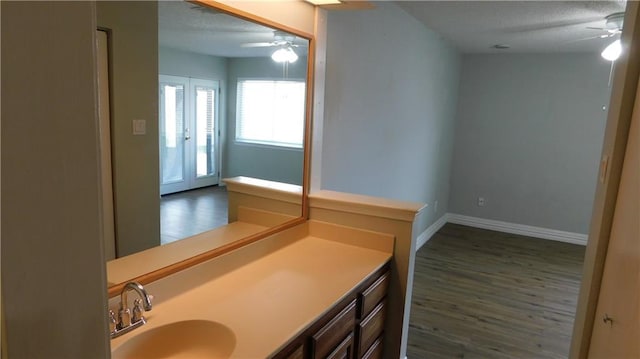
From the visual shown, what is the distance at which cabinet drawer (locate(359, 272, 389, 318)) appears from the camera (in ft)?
6.18

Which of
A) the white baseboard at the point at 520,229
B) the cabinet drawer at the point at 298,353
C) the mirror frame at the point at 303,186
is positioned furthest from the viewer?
the white baseboard at the point at 520,229

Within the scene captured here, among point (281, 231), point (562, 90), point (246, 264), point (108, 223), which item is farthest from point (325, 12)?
point (562, 90)

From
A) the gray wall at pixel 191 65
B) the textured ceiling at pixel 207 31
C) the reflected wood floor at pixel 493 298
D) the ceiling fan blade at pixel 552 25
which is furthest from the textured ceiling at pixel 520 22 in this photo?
the reflected wood floor at pixel 493 298

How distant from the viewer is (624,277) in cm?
127

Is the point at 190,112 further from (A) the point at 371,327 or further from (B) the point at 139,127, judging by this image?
(A) the point at 371,327

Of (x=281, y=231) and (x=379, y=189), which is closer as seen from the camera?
(x=281, y=231)

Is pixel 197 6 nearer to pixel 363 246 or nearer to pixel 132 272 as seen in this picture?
pixel 132 272

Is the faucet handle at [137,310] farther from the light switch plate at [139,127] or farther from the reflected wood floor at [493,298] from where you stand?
the reflected wood floor at [493,298]

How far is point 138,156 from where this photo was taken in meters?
1.46

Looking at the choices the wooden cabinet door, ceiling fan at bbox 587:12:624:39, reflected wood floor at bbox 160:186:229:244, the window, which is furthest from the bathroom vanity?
ceiling fan at bbox 587:12:624:39

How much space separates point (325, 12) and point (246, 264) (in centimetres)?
143

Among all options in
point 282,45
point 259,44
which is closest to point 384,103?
point 282,45

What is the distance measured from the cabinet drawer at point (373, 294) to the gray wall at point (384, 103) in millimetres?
786

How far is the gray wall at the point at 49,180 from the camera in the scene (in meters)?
0.45
